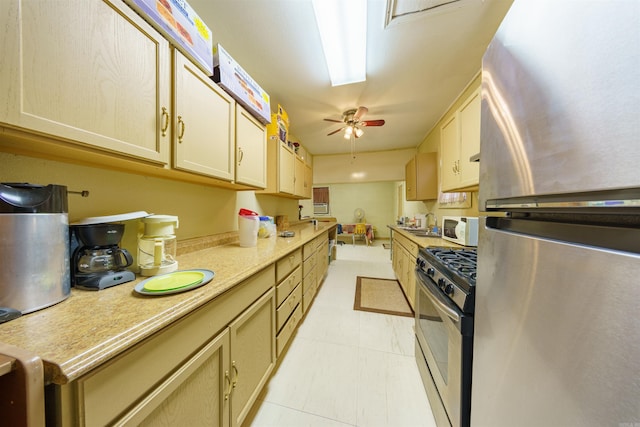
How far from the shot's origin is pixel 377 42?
4.94ft

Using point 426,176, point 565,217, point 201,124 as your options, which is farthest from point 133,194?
point 426,176

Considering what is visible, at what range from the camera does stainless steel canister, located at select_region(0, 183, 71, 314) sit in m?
0.51

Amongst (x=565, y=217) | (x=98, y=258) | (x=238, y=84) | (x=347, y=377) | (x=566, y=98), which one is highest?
(x=238, y=84)

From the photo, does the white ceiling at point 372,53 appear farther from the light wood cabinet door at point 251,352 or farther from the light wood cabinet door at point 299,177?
the light wood cabinet door at point 251,352

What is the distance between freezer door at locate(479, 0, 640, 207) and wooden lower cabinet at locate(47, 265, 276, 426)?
3.46 feet

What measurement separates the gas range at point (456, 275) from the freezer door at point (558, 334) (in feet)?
0.45

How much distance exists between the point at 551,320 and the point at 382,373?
1320mm

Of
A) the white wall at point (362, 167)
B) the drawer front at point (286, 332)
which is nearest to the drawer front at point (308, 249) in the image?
the drawer front at point (286, 332)

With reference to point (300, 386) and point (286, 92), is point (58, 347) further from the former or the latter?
point (286, 92)

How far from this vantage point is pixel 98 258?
749mm

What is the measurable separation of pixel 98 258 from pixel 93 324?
38 centimetres

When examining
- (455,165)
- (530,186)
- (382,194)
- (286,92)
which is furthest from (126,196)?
(382,194)

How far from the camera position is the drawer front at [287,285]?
132cm

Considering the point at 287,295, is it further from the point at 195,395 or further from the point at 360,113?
the point at 360,113
